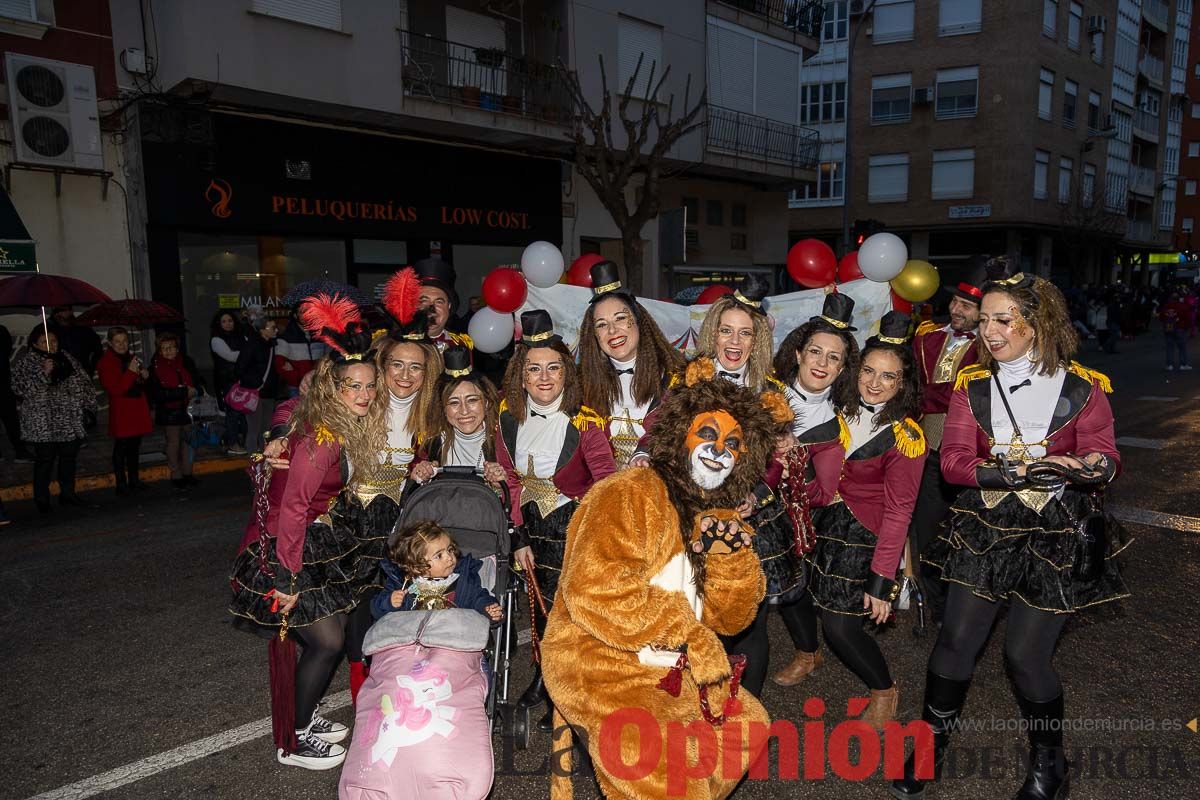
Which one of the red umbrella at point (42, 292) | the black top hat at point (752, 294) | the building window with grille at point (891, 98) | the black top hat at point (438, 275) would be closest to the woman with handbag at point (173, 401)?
the red umbrella at point (42, 292)

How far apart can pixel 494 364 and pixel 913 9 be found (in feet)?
101

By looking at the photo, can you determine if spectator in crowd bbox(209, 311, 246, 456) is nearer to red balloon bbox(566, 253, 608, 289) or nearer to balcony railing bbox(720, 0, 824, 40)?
red balloon bbox(566, 253, 608, 289)

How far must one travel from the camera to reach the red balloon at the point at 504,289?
6.58 meters

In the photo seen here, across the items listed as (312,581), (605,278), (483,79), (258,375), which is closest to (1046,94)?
(483,79)

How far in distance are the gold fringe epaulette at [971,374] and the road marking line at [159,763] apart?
11.9 feet

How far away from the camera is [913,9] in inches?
1284

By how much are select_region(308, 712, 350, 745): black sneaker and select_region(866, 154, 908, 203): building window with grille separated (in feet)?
117

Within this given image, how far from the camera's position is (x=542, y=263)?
680 cm

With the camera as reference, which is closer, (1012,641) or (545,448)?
(1012,641)

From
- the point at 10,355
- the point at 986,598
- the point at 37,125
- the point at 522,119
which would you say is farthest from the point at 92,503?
the point at 522,119

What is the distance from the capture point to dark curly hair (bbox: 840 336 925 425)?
3473 mm

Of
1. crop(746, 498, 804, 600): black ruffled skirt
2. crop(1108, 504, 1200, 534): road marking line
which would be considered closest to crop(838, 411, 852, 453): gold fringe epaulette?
crop(746, 498, 804, 600): black ruffled skirt

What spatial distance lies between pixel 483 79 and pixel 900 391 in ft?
47.8

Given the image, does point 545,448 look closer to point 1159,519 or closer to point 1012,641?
point 1012,641
